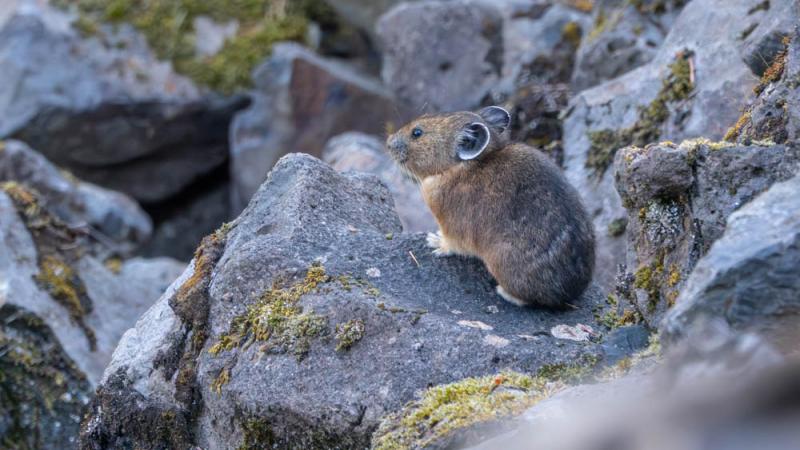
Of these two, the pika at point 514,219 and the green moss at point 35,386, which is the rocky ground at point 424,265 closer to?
the green moss at point 35,386

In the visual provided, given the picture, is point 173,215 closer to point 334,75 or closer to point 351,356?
point 334,75

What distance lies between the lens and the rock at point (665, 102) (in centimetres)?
947

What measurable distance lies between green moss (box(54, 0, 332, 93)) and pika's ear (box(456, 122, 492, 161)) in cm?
916

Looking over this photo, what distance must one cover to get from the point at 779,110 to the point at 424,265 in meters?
2.66

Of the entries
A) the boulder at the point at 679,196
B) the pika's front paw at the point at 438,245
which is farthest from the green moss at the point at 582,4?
the boulder at the point at 679,196

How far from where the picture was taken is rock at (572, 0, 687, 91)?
11.7 metres

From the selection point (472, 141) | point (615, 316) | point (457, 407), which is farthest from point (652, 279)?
point (472, 141)

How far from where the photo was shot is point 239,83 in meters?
17.0

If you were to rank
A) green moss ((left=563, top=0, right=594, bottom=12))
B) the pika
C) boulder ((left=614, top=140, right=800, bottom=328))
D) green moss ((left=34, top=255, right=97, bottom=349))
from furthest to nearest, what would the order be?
green moss ((left=563, top=0, right=594, bottom=12)) → green moss ((left=34, top=255, right=97, bottom=349)) → the pika → boulder ((left=614, top=140, right=800, bottom=328))

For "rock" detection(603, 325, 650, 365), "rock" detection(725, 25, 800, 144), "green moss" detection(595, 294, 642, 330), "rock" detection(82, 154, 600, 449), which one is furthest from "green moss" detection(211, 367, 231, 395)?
"rock" detection(725, 25, 800, 144)

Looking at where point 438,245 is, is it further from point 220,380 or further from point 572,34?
point 572,34

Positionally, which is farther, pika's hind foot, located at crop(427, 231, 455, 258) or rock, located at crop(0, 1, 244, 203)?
rock, located at crop(0, 1, 244, 203)

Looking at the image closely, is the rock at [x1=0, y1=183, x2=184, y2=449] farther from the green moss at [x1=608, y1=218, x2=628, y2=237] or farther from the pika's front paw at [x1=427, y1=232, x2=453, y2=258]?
the green moss at [x1=608, y1=218, x2=628, y2=237]

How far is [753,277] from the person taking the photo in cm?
434
